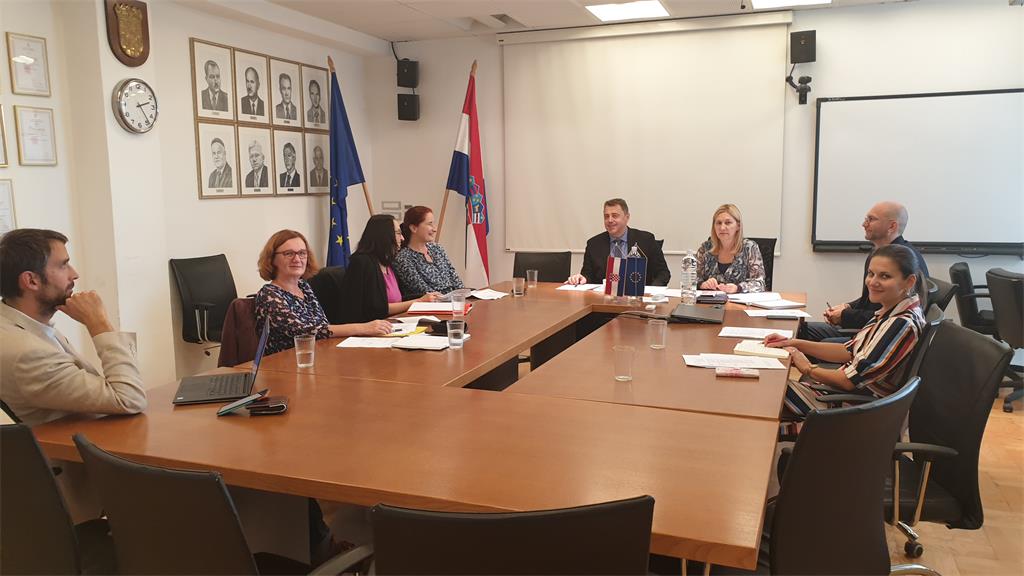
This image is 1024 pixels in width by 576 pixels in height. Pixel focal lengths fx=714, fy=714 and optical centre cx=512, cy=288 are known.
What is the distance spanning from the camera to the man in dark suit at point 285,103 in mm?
5602

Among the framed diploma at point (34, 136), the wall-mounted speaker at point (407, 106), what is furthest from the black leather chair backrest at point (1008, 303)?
the framed diploma at point (34, 136)

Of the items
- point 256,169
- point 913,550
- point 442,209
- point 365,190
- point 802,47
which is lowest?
point 913,550

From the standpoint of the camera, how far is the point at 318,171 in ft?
20.0

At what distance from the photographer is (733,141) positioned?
18.8ft

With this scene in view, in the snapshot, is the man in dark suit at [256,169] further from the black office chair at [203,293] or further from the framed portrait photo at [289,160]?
the black office chair at [203,293]

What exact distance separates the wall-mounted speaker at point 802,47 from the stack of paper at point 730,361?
352 cm

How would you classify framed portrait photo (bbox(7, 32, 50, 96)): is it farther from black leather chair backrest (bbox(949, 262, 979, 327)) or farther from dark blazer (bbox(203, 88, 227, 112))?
black leather chair backrest (bbox(949, 262, 979, 327))

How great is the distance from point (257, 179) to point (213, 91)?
72 cm

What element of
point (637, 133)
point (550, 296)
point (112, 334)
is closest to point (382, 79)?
point (637, 133)

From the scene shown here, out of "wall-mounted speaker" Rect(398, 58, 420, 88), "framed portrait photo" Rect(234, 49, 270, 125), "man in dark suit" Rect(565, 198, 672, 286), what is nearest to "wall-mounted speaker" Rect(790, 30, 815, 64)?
"man in dark suit" Rect(565, 198, 672, 286)

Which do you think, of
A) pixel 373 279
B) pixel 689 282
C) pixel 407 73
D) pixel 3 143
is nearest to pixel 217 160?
pixel 3 143

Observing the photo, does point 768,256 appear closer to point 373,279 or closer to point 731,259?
point 731,259

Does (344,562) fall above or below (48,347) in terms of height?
below

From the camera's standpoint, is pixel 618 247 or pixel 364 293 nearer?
pixel 364 293
